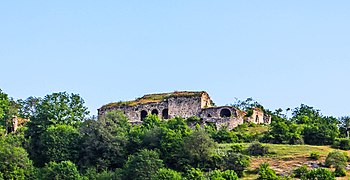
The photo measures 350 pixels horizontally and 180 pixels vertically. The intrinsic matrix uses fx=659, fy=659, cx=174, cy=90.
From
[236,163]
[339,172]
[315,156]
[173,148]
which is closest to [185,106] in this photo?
[173,148]

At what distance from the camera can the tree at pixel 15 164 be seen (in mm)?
49781

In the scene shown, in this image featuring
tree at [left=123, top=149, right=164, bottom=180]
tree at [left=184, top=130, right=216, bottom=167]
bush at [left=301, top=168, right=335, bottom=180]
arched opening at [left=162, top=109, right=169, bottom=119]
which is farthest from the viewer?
arched opening at [left=162, top=109, right=169, bottom=119]

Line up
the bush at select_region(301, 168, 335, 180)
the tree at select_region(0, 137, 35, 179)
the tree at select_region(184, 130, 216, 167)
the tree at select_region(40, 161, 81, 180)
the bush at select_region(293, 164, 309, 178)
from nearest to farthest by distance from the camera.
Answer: the bush at select_region(301, 168, 335, 180), the tree at select_region(40, 161, 81, 180), the bush at select_region(293, 164, 309, 178), the tree at select_region(0, 137, 35, 179), the tree at select_region(184, 130, 216, 167)

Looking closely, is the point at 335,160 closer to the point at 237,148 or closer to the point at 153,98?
the point at 237,148

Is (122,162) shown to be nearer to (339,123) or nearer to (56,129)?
(56,129)

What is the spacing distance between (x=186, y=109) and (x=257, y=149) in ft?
55.0

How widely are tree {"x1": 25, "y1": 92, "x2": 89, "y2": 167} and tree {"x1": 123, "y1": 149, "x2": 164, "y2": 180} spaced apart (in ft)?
32.6

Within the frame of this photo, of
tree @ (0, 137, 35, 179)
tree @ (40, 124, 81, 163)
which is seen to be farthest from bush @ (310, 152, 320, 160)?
tree @ (0, 137, 35, 179)

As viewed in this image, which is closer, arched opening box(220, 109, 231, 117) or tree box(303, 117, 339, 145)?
tree box(303, 117, 339, 145)

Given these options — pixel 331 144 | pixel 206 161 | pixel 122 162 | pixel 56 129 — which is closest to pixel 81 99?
pixel 56 129

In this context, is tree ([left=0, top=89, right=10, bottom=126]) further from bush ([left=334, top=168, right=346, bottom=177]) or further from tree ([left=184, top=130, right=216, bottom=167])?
bush ([left=334, top=168, right=346, bottom=177])

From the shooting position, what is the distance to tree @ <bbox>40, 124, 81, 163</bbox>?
54.4 metres

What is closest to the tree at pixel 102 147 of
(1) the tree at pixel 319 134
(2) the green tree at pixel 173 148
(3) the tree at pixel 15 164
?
(2) the green tree at pixel 173 148

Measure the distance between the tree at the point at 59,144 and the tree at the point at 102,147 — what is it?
2.18ft
